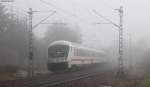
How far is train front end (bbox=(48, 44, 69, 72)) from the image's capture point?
3512 cm

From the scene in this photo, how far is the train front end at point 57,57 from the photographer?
3512 centimetres

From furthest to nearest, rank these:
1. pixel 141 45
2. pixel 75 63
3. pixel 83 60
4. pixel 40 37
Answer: pixel 141 45
pixel 40 37
pixel 83 60
pixel 75 63

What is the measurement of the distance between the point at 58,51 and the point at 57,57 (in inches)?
26.0

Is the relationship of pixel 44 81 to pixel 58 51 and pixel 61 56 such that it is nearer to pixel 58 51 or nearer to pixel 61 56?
pixel 61 56

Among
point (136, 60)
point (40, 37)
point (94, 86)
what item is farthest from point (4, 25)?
point (94, 86)

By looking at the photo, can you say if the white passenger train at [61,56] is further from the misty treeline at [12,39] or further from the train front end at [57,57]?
the misty treeline at [12,39]

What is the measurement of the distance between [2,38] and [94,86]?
25.8 meters

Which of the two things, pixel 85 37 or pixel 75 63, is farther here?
pixel 85 37

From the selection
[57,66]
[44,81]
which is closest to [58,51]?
[57,66]

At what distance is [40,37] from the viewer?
57.1m

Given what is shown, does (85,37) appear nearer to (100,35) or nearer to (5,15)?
(100,35)

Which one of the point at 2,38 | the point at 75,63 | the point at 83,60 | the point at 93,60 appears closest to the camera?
the point at 75,63

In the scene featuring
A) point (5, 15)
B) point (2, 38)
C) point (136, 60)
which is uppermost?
point (5, 15)

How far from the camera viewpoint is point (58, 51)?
117ft
